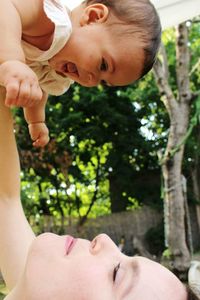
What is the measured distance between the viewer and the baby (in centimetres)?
140

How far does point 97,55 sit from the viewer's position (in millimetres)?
1448

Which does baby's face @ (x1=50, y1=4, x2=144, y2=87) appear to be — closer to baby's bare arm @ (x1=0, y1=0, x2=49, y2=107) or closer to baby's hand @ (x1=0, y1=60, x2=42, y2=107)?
baby's bare arm @ (x1=0, y1=0, x2=49, y2=107)

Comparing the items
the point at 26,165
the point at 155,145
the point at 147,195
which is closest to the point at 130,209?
the point at 147,195

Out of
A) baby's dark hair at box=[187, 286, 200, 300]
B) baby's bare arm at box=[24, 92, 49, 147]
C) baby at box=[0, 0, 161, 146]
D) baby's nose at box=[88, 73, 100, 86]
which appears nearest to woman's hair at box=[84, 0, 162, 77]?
baby at box=[0, 0, 161, 146]

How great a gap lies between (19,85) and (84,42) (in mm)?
452

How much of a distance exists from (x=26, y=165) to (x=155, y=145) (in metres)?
3.71

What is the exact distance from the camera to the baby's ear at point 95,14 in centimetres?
149

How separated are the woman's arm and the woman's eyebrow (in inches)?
12.4

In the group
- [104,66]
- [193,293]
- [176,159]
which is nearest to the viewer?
[193,293]

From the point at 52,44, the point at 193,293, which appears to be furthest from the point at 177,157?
the point at 193,293

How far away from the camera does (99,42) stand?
1.46 m

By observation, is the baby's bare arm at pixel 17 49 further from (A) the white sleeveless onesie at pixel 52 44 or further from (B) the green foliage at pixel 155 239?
(B) the green foliage at pixel 155 239

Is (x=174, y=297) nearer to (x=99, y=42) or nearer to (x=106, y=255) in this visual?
(x=106, y=255)

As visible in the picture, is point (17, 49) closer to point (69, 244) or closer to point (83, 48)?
point (83, 48)
